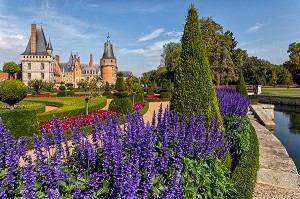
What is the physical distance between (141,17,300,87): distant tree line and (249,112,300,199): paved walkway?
27.7 m

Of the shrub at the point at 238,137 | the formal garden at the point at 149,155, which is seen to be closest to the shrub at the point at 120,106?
the formal garden at the point at 149,155

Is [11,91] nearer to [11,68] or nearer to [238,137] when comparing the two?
[238,137]

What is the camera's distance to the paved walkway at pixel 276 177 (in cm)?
414

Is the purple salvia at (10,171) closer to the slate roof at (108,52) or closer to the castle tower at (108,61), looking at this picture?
the castle tower at (108,61)

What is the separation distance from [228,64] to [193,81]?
33.1 meters

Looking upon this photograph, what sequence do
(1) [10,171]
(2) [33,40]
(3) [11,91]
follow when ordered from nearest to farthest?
1. (1) [10,171]
2. (3) [11,91]
3. (2) [33,40]

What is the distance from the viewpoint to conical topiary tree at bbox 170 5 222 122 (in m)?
4.99

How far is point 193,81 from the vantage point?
16.7 feet

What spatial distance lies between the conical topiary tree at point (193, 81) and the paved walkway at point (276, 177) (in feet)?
4.93

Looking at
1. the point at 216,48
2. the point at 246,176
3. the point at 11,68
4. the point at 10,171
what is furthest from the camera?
the point at 11,68

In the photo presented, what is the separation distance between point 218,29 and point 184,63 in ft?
110

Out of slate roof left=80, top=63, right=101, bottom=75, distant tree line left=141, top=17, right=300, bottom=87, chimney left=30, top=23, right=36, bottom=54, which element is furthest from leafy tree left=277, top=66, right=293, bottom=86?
chimney left=30, top=23, right=36, bottom=54

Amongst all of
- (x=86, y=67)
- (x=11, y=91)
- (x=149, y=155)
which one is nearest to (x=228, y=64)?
(x=11, y=91)

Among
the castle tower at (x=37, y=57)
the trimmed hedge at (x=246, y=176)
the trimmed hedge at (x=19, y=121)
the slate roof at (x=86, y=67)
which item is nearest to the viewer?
the trimmed hedge at (x=246, y=176)
